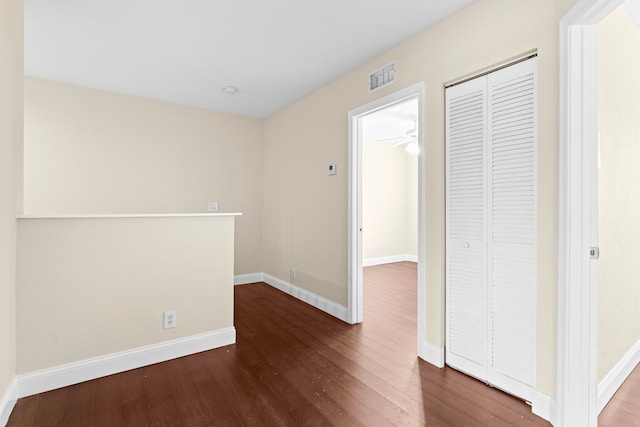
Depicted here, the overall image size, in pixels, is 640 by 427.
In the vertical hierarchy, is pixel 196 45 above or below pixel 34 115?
above

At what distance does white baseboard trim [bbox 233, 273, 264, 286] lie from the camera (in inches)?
186

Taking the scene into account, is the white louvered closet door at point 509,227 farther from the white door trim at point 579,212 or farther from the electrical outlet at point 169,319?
the electrical outlet at point 169,319

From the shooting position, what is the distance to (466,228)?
2.18m

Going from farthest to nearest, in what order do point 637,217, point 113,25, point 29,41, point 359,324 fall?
point 359,324
point 29,41
point 113,25
point 637,217

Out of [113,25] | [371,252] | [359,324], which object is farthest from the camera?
[371,252]

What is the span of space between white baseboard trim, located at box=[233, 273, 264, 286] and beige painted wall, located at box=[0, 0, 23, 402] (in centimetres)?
287

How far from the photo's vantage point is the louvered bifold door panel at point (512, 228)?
1.84 m

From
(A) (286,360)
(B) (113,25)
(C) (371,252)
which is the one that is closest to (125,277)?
(A) (286,360)

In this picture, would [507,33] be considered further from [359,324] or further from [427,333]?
[359,324]

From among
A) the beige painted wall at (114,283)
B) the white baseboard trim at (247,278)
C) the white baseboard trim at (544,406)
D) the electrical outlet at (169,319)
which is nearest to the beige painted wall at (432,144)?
the white baseboard trim at (544,406)

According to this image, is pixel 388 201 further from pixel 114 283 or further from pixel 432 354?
pixel 114 283

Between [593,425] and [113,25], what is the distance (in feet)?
13.0

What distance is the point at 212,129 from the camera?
14.8 feet

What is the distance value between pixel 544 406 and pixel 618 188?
4.59 feet
